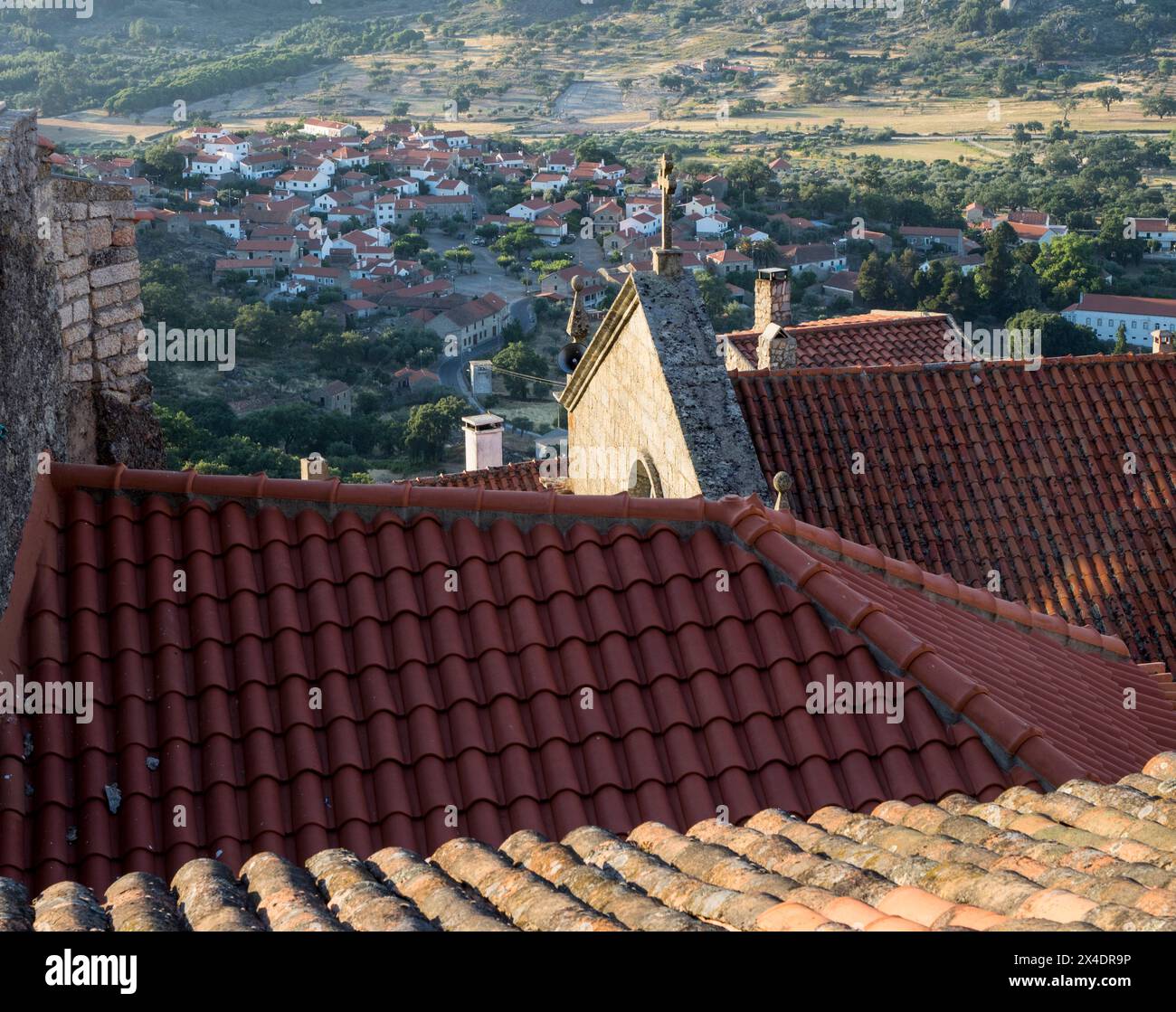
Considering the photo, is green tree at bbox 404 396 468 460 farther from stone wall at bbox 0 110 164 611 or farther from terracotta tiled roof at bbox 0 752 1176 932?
terracotta tiled roof at bbox 0 752 1176 932

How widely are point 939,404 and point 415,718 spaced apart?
24.7 ft

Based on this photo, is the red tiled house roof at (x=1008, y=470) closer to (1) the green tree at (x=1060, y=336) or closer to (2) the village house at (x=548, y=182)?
(1) the green tree at (x=1060, y=336)

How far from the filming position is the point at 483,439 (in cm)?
2430

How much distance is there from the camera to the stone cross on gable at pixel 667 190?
36.3 ft

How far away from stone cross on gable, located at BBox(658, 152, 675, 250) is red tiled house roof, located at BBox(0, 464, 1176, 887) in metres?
4.98

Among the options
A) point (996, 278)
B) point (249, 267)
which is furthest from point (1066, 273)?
point (249, 267)

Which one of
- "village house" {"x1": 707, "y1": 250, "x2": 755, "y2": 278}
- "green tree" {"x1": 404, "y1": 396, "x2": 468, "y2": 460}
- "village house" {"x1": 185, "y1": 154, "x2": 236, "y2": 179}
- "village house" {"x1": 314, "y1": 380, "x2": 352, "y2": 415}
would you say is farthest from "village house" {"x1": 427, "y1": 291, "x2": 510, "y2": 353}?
"village house" {"x1": 185, "y1": 154, "x2": 236, "y2": 179}

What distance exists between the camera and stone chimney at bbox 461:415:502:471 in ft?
79.3

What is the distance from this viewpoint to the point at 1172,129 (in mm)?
97812

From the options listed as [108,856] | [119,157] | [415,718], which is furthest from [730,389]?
[119,157]

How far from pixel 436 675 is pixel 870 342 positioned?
43.8 ft

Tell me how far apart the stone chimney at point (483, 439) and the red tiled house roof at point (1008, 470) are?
481 inches

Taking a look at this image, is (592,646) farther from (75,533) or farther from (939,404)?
(939,404)

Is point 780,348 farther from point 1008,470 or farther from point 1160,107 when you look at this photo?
point 1160,107
